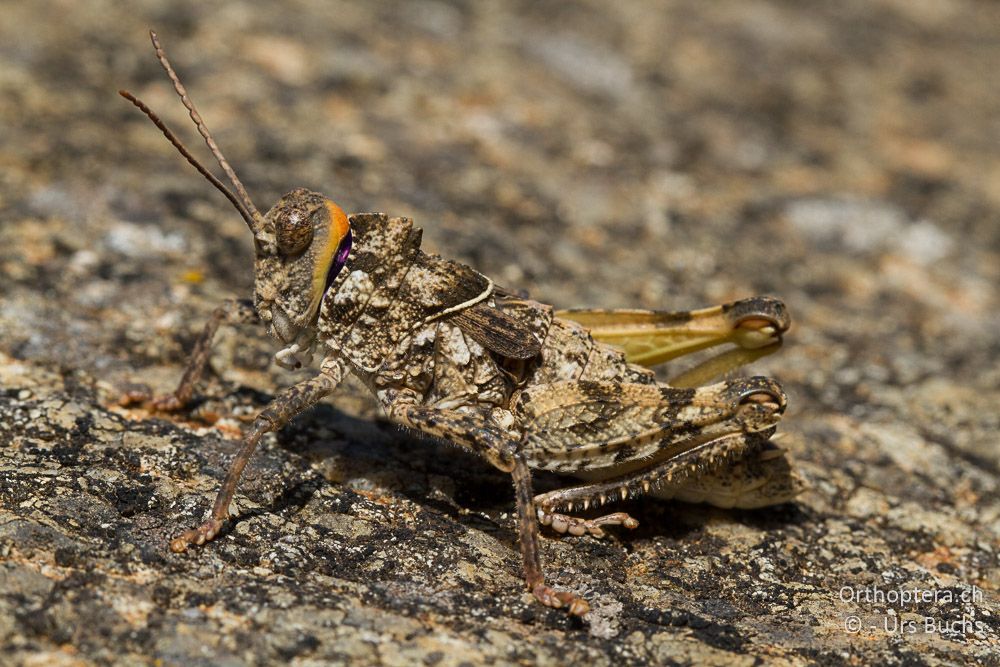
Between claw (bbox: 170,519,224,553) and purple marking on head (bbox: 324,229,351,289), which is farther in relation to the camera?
purple marking on head (bbox: 324,229,351,289)

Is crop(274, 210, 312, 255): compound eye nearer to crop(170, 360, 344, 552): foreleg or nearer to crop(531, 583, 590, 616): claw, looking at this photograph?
crop(170, 360, 344, 552): foreleg

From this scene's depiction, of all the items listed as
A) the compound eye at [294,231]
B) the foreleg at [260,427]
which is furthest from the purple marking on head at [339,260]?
the foreleg at [260,427]

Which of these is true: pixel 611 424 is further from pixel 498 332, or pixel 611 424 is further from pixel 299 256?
pixel 299 256

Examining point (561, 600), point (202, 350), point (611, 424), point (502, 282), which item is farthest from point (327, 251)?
point (502, 282)

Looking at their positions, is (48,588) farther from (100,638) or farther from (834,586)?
(834,586)

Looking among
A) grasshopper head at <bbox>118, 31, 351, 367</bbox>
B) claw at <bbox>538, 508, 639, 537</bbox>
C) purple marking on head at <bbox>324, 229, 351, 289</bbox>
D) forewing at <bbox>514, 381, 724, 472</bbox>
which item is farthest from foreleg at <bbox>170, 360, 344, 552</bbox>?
claw at <bbox>538, 508, 639, 537</bbox>

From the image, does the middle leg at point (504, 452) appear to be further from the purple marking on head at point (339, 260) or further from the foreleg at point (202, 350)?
the foreleg at point (202, 350)
